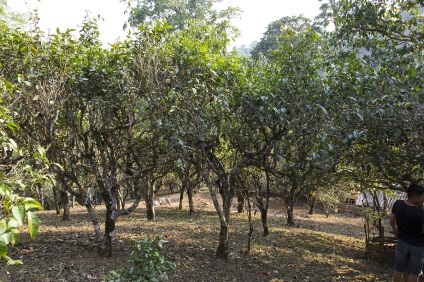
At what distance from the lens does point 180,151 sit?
7457 mm

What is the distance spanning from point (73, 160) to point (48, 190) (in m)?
17.5

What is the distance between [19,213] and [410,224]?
5.88 metres

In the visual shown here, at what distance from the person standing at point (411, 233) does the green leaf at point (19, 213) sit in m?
5.82

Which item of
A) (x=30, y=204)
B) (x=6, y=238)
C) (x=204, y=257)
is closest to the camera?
(x=6, y=238)

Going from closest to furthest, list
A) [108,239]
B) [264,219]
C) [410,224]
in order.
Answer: [410,224] → [108,239] → [264,219]

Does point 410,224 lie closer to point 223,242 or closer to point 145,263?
point 223,242

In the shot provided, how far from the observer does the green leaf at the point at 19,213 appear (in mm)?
1761

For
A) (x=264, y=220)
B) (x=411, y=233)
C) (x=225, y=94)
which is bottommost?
(x=264, y=220)

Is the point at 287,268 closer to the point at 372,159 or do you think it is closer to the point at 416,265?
the point at 416,265

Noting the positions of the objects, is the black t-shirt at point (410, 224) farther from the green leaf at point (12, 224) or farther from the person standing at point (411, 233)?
the green leaf at point (12, 224)

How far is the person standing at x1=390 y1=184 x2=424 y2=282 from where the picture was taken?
5297 mm

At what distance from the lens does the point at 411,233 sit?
17.6 feet

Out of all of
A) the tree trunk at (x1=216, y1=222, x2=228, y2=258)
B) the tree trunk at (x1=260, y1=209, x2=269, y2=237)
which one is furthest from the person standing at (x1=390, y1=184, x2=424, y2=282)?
the tree trunk at (x1=260, y1=209, x2=269, y2=237)

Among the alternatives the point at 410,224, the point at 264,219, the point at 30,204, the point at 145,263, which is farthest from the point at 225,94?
the point at 264,219
